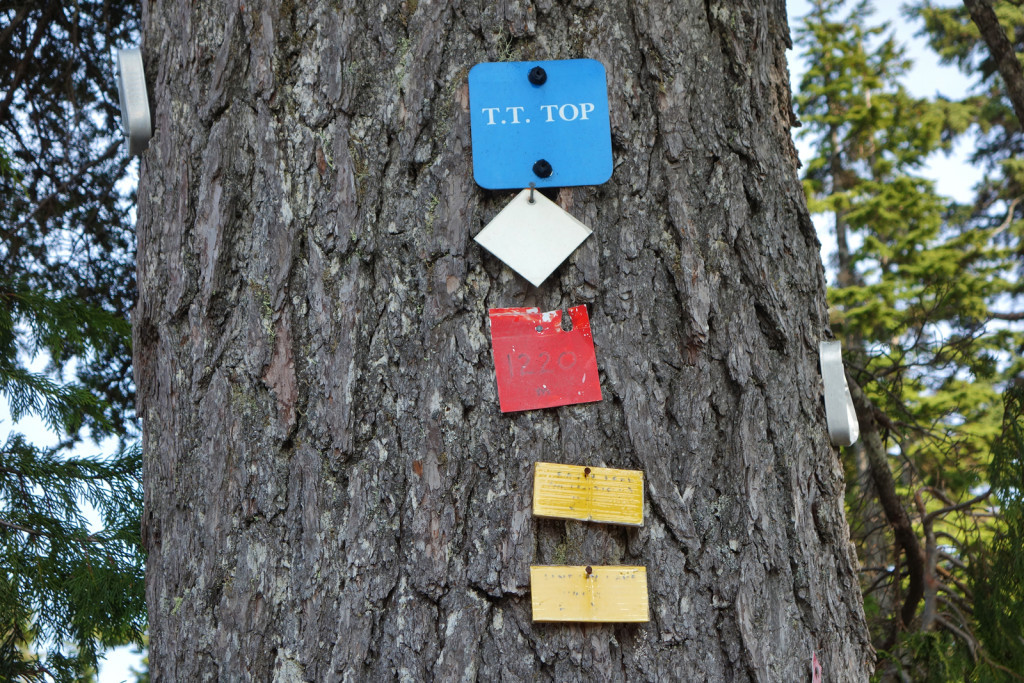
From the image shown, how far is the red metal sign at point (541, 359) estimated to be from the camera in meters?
1.17

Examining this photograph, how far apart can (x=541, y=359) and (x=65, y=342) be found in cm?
193

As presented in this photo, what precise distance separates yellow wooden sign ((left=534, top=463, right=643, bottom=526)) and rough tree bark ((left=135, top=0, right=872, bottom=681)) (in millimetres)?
23

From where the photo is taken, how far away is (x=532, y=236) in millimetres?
1195

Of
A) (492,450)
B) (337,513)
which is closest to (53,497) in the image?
(337,513)

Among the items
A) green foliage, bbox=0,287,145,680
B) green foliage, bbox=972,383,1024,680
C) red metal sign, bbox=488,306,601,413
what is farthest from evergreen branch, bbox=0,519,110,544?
green foliage, bbox=972,383,1024,680

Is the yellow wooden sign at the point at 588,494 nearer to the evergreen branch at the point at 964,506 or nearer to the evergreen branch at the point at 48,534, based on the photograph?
the evergreen branch at the point at 48,534

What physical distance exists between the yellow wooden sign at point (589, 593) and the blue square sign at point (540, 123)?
0.58 m

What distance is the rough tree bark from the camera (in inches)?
44.2

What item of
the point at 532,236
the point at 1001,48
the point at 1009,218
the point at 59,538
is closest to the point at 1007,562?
the point at 1001,48

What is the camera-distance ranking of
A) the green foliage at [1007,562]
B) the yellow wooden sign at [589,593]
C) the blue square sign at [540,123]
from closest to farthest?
the yellow wooden sign at [589,593] < the blue square sign at [540,123] < the green foliage at [1007,562]

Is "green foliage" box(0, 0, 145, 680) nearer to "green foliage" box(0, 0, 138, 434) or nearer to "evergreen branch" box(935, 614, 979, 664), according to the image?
"green foliage" box(0, 0, 138, 434)

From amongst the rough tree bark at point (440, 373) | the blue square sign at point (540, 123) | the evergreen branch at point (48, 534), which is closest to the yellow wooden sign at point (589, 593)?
the rough tree bark at point (440, 373)

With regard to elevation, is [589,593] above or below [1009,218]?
below

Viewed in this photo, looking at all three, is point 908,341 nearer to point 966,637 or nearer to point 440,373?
point 966,637
